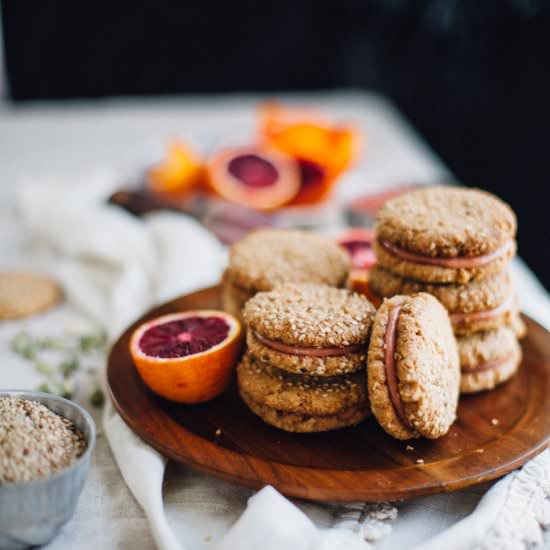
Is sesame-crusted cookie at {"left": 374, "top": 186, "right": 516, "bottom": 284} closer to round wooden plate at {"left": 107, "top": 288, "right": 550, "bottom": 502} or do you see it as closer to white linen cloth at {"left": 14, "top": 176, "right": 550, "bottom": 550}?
round wooden plate at {"left": 107, "top": 288, "right": 550, "bottom": 502}

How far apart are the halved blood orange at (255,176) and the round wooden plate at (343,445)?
156 cm

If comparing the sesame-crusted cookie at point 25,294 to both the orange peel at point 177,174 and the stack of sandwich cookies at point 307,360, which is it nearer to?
the orange peel at point 177,174

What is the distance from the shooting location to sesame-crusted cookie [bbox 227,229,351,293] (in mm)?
2178

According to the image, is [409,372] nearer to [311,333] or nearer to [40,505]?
[311,333]

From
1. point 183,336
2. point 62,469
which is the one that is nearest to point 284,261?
point 183,336

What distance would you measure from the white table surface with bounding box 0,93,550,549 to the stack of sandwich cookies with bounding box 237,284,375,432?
0.73ft

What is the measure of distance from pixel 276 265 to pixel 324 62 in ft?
15.1

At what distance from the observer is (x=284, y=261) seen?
2.27 metres

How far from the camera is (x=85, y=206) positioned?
3.28 meters

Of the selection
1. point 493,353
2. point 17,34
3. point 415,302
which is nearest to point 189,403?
point 415,302

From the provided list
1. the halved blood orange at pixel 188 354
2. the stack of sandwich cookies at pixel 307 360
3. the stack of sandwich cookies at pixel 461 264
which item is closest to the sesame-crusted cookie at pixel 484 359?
the stack of sandwich cookies at pixel 461 264

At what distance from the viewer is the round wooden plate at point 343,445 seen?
1.65 m

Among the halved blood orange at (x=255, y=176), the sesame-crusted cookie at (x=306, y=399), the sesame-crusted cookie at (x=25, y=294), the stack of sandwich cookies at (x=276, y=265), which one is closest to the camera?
the sesame-crusted cookie at (x=306, y=399)

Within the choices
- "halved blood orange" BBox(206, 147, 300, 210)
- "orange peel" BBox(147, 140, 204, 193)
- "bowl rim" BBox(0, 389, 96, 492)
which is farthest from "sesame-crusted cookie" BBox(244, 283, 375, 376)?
"orange peel" BBox(147, 140, 204, 193)
